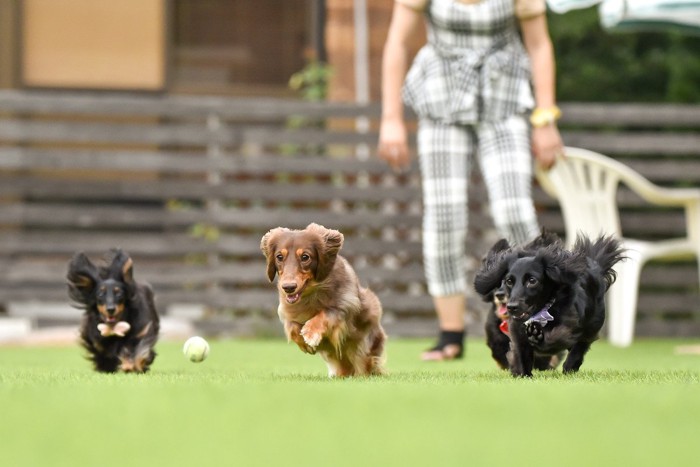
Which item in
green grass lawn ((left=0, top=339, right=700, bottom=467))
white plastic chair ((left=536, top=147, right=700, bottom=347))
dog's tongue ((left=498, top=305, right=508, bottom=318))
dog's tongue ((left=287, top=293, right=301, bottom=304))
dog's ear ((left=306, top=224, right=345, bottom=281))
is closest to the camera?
green grass lawn ((left=0, top=339, right=700, bottom=467))

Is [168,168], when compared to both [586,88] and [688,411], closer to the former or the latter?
[586,88]

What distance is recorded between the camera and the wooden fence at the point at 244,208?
859 centimetres

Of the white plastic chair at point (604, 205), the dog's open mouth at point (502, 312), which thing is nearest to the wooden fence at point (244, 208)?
the white plastic chair at point (604, 205)

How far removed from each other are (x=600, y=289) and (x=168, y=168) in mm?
4776

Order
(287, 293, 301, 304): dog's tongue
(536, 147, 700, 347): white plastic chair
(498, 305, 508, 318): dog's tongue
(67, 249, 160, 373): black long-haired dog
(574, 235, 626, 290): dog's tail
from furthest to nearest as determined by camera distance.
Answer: (536, 147, 700, 347): white plastic chair, (67, 249, 160, 373): black long-haired dog, (574, 235, 626, 290): dog's tail, (498, 305, 508, 318): dog's tongue, (287, 293, 301, 304): dog's tongue

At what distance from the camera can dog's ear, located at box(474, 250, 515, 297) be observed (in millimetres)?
4453

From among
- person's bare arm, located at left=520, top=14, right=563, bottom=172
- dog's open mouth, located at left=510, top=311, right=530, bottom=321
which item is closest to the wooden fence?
person's bare arm, located at left=520, top=14, right=563, bottom=172

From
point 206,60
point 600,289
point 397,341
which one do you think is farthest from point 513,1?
point 206,60

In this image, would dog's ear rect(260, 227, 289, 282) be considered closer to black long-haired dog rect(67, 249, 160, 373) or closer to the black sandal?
black long-haired dog rect(67, 249, 160, 373)

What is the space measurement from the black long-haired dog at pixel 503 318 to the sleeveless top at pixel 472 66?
4.34ft

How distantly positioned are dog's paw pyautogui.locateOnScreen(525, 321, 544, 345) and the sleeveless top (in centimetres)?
193

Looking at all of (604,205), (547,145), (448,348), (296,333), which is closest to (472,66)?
(547,145)

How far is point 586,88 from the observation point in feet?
34.2

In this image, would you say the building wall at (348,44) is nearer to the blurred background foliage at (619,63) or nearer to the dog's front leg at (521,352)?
the blurred background foliage at (619,63)
